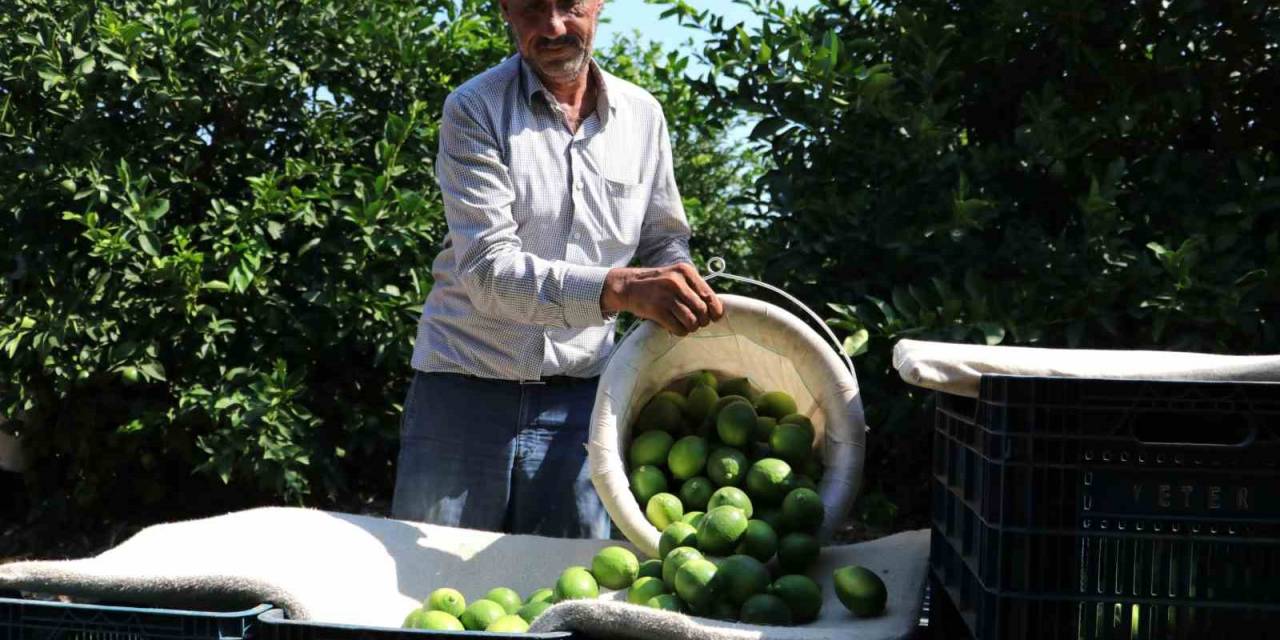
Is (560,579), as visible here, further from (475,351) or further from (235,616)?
(475,351)

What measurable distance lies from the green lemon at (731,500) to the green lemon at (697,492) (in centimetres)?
8

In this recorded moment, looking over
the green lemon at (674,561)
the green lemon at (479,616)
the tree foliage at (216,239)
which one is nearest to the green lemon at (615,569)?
the green lemon at (674,561)

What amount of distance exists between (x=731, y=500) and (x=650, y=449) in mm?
247

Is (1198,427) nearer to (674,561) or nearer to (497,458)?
(674,561)

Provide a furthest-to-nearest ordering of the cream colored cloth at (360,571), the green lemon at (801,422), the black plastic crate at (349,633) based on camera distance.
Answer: the green lemon at (801,422), the cream colored cloth at (360,571), the black plastic crate at (349,633)

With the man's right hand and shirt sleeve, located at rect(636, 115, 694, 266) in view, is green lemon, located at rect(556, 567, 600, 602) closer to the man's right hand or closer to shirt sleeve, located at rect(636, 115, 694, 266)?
the man's right hand

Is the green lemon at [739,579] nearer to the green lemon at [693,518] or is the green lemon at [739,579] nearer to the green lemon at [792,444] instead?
the green lemon at [693,518]

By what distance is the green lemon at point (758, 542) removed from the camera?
2.15 meters

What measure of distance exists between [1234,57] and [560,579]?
8.17 ft

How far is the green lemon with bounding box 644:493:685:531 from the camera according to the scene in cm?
232

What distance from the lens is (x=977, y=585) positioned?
1.77 metres

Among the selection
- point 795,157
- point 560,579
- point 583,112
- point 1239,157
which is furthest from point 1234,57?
point 560,579

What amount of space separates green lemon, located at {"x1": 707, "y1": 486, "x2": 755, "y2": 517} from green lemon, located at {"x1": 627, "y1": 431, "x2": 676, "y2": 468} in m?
0.20

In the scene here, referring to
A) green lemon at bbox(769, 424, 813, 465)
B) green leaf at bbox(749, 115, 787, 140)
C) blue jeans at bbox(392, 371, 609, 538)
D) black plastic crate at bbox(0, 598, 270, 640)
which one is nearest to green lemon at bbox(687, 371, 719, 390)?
green lemon at bbox(769, 424, 813, 465)
